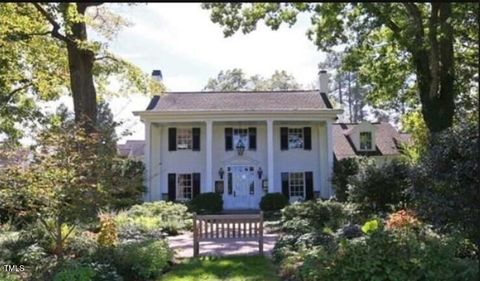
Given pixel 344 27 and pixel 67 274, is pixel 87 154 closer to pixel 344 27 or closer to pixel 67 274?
pixel 67 274

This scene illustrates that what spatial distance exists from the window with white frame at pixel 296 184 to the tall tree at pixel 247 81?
30716 millimetres

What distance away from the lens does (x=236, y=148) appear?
2680 centimetres

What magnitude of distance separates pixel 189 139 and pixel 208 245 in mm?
14557

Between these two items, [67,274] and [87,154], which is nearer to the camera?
[67,274]

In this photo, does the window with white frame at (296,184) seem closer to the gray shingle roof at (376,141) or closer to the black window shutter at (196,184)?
the gray shingle roof at (376,141)

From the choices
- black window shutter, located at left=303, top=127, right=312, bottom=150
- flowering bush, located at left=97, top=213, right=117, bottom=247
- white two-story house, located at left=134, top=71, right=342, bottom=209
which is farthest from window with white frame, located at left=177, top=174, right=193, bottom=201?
flowering bush, located at left=97, top=213, right=117, bottom=247

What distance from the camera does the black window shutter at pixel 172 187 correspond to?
1034 inches

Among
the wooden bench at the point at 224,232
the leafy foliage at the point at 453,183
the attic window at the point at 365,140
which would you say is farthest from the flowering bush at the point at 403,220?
the attic window at the point at 365,140

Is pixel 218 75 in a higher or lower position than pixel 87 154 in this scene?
higher

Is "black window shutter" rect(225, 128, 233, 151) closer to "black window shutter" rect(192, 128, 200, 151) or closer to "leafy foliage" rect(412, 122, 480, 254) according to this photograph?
"black window shutter" rect(192, 128, 200, 151)

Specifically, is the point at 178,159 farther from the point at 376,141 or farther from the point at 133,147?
the point at 133,147

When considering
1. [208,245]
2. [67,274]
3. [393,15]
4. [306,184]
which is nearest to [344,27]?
[393,15]

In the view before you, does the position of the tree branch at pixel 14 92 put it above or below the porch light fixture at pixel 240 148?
above

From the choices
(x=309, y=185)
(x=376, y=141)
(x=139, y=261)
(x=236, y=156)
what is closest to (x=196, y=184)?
(x=236, y=156)
